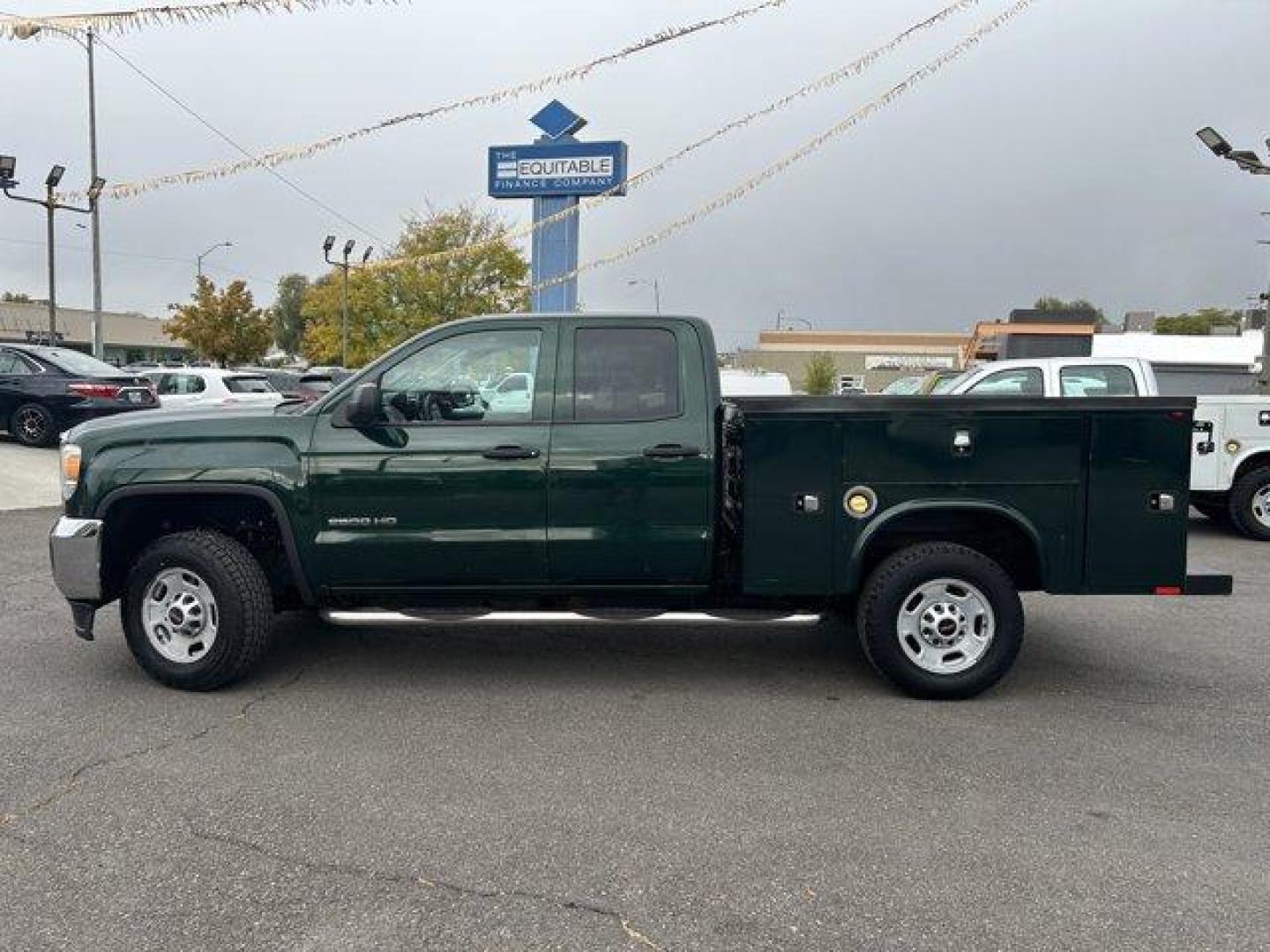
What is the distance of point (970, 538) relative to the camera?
503 centimetres

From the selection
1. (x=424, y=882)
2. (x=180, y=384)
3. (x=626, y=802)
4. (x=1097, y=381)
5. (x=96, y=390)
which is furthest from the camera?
(x=180, y=384)

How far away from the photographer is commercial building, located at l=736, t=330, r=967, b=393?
7194cm

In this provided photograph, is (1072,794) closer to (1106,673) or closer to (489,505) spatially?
(1106,673)

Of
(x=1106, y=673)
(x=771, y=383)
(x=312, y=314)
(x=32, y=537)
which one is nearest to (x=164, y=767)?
(x=1106, y=673)

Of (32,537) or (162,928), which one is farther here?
(32,537)

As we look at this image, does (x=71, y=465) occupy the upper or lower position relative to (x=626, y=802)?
upper

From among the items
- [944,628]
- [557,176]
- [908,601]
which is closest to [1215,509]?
[944,628]

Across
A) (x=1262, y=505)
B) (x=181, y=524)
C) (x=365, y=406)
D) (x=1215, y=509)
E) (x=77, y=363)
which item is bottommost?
(x=1215, y=509)

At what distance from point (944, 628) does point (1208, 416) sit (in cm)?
656

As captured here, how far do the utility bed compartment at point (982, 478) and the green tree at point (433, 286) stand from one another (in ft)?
89.6

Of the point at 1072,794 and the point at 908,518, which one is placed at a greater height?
the point at 908,518

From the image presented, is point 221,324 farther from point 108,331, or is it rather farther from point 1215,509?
point 1215,509

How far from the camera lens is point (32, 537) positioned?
9297 mm

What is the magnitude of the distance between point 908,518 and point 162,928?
3.60m
